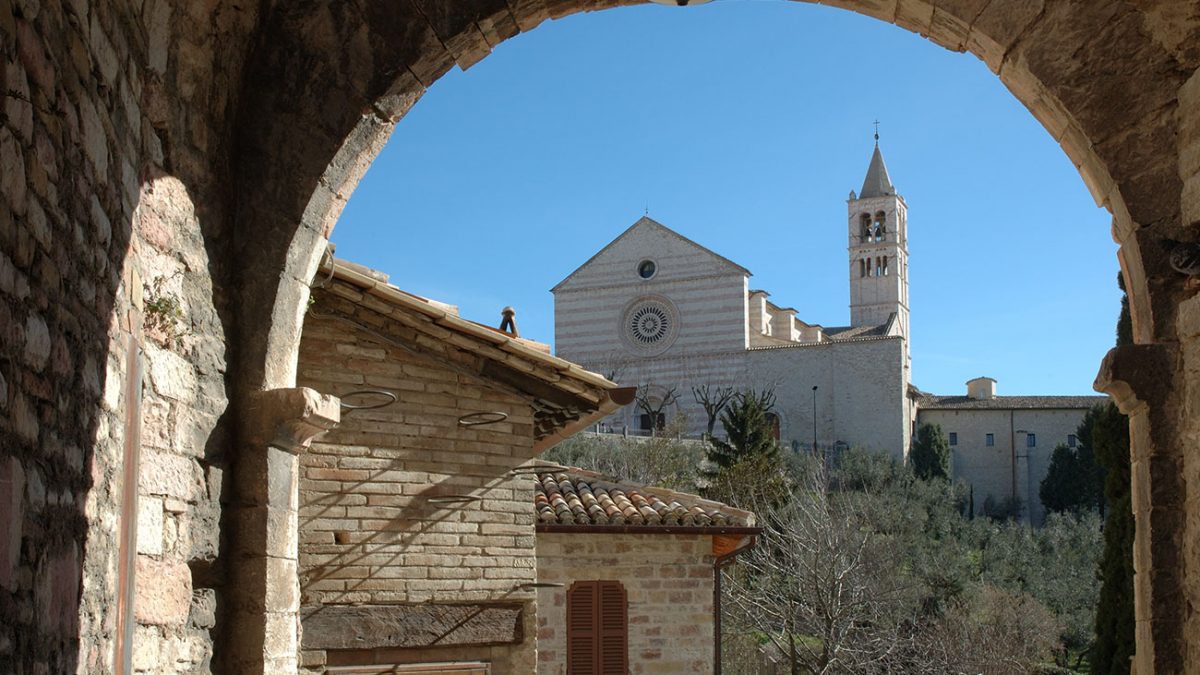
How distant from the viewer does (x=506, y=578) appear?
9227 mm

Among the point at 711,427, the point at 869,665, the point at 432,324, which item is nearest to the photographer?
the point at 432,324

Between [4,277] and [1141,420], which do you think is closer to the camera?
[4,277]

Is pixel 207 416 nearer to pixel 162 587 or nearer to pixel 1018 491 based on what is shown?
pixel 162 587

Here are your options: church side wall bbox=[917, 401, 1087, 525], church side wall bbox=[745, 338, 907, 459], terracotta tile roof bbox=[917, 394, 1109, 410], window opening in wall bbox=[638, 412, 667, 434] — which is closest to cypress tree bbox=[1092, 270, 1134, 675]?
window opening in wall bbox=[638, 412, 667, 434]

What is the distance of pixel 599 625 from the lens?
41.9 feet

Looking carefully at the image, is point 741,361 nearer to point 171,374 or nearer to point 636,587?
point 636,587

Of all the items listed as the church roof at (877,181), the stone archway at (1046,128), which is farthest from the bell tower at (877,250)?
the stone archway at (1046,128)

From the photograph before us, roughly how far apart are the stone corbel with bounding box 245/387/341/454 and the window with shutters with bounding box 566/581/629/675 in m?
8.20

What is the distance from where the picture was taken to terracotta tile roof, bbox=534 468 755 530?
40.3ft

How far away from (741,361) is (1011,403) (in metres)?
13.2

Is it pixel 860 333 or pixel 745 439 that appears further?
pixel 860 333

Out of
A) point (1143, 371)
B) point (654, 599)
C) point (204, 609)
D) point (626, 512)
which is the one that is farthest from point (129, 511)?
point (654, 599)

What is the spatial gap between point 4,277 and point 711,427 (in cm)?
5508

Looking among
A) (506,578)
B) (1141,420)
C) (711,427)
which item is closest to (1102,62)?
(1141,420)
